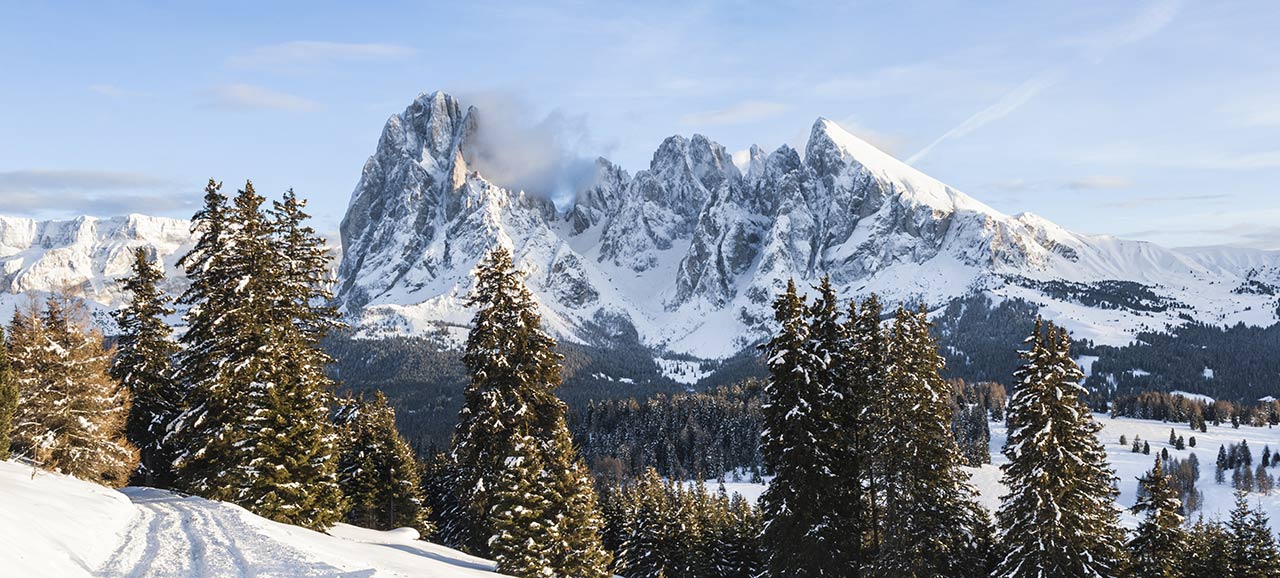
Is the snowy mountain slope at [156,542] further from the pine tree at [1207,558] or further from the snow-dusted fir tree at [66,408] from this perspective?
the pine tree at [1207,558]

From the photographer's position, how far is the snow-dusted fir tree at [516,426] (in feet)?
108

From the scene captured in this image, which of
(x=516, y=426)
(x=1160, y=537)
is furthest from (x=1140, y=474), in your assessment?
(x=516, y=426)

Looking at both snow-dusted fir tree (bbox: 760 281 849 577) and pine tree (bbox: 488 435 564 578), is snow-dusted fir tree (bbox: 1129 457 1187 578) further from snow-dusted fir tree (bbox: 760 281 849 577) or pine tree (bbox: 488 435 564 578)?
pine tree (bbox: 488 435 564 578)

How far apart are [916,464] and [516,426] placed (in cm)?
1662

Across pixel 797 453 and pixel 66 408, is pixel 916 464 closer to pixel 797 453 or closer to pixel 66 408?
pixel 797 453

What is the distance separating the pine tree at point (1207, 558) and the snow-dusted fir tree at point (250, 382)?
135ft

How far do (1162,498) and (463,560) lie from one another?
3244 cm

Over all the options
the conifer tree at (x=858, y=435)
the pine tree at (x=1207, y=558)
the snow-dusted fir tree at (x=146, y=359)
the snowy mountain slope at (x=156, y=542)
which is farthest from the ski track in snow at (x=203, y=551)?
the pine tree at (x=1207, y=558)

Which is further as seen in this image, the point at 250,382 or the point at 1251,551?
the point at 1251,551

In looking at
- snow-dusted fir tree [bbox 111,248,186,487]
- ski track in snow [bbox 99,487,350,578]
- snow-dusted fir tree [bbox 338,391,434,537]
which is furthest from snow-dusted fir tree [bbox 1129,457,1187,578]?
snow-dusted fir tree [bbox 111,248,186,487]

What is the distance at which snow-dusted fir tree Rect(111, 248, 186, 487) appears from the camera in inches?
1665

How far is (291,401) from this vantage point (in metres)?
34.1

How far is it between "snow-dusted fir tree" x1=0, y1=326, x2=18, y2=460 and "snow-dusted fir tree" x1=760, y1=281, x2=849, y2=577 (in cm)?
3098

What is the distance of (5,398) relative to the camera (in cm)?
3198
